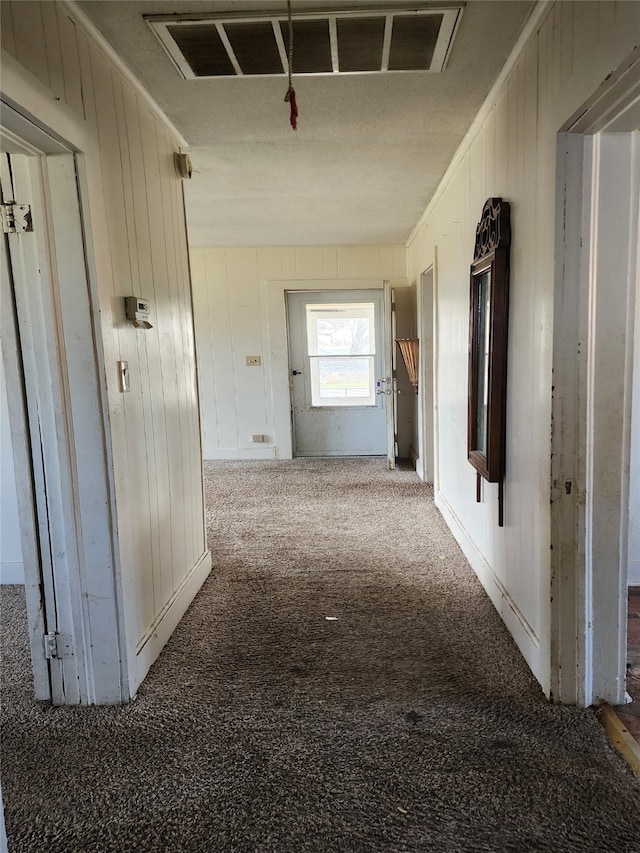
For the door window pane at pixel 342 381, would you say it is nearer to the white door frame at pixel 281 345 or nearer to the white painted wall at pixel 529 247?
the white door frame at pixel 281 345

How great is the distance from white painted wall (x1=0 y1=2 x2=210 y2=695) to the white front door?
3036mm

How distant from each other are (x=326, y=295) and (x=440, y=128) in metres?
3.18

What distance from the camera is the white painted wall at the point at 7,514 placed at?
2664 millimetres

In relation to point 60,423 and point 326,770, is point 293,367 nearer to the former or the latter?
point 60,423

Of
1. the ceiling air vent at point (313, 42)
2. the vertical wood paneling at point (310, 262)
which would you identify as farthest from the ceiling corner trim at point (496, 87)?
the vertical wood paneling at point (310, 262)

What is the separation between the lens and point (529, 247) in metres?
1.87

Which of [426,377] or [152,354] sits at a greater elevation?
[152,354]

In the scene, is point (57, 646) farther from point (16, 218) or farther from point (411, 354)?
point (411, 354)

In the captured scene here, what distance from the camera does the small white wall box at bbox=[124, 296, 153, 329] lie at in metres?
1.96

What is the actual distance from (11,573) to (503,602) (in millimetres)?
2643

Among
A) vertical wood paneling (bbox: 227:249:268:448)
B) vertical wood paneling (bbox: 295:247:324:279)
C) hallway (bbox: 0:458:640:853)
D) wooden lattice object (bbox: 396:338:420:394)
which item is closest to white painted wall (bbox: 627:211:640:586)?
hallway (bbox: 0:458:640:853)

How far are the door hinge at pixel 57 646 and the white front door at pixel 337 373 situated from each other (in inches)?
165

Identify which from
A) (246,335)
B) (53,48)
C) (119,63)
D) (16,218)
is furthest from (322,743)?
(246,335)

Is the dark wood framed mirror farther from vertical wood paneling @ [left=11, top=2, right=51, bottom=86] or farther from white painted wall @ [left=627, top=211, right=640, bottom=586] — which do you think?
vertical wood paneling @ [left=11, top=2, right=51, bottom=86]
